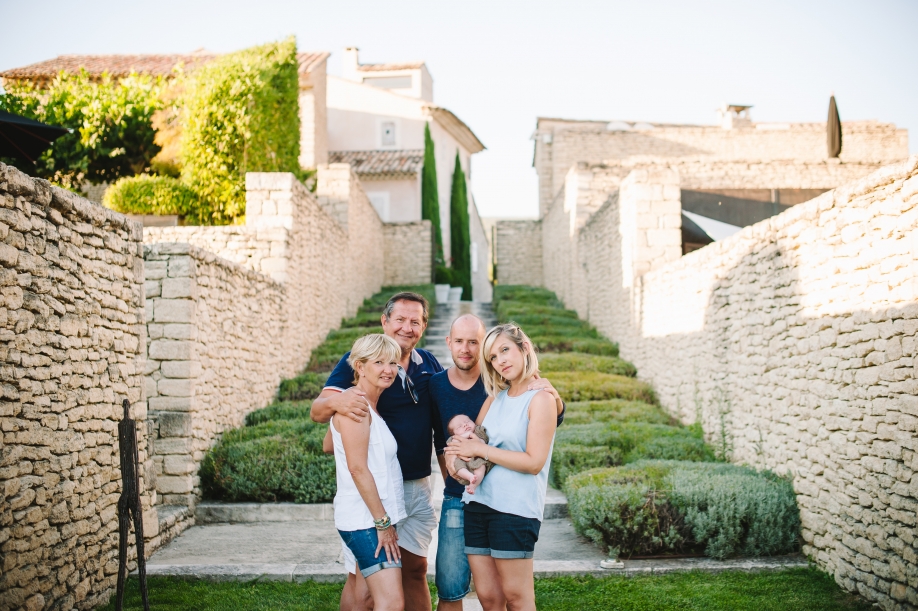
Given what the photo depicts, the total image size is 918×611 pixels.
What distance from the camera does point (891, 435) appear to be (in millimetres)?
4523

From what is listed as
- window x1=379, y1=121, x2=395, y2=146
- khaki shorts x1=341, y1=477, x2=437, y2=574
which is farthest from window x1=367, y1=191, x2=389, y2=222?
khaki shorts x1=341, y1=477, x2=437, y2=574

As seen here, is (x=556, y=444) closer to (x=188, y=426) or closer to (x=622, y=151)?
(x=188, y=426)

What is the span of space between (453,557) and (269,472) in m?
4.16

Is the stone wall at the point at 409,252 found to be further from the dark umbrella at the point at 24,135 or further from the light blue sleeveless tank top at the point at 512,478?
the light blue sleeveless tank top at the point at 512,478

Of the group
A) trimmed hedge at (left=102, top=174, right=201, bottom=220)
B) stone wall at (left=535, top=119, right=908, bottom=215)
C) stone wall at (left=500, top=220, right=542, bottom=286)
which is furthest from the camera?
stone wall at (left=500, top=220, right=542, bottom=286)

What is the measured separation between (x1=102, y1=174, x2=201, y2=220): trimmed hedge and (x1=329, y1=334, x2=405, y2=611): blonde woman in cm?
1105

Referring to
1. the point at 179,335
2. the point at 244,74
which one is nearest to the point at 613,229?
the point at 244,74

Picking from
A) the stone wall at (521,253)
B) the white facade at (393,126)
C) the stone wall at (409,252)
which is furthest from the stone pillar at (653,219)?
the stone wall at (521,253)

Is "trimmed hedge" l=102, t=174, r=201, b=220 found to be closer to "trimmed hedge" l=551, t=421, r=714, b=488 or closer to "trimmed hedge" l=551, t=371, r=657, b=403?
"trimmed hedge" l=551, t=371, r=657, b=403

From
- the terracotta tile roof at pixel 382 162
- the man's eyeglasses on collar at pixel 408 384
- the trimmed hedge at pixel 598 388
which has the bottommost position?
the trimmed hedge at pixel 598 388

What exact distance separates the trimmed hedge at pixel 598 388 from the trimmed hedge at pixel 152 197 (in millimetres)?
7473

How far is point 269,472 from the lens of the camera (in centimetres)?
725

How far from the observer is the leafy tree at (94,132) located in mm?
16234

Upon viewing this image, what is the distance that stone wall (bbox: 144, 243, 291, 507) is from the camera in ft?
23.2
